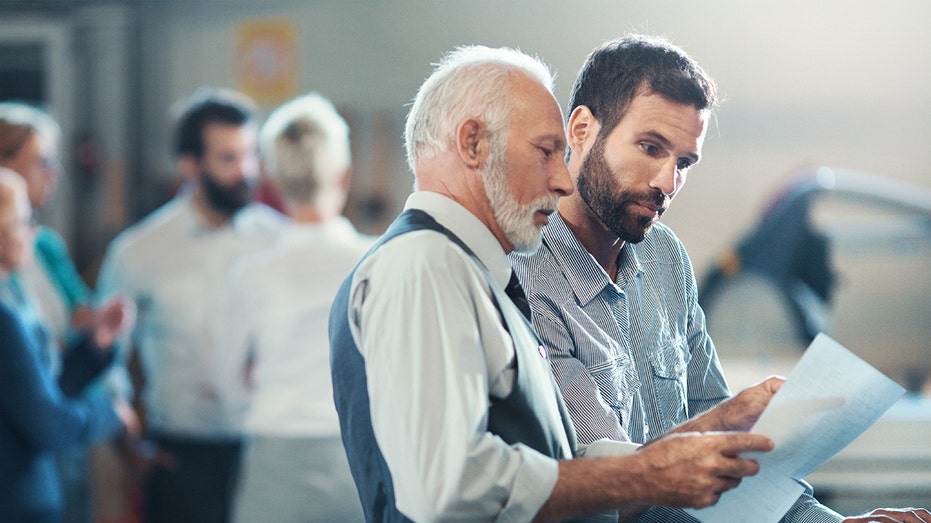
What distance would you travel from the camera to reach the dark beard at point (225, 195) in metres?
3.68

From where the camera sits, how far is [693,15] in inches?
70.9

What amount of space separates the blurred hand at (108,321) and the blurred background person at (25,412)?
208mm

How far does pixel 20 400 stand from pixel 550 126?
6.02 feet

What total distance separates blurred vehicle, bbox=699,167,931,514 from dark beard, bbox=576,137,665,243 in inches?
75.0

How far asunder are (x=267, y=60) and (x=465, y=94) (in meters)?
5.05

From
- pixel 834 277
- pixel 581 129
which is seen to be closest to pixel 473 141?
pixel 581 129

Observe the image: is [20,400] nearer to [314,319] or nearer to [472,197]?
[314,319]

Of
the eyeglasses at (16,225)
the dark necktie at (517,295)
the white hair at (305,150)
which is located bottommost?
the eyeglasses at (16,225)

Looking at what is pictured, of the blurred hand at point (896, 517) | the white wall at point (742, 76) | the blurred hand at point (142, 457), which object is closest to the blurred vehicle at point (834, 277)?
the white wall at point (742, 76)

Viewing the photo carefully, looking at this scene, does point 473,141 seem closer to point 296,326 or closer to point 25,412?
point 296,326

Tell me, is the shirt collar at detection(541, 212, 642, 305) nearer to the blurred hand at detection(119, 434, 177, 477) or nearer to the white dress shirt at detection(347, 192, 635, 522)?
the white dress shirt at detection(347, 192, 635, 522)

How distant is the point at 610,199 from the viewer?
1356mm

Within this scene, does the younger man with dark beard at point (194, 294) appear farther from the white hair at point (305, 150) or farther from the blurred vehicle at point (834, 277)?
the blurred vehicle at point (834, 277)

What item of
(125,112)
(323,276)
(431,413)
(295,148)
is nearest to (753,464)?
(431,413)
